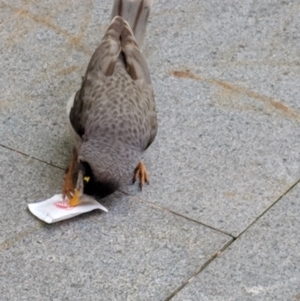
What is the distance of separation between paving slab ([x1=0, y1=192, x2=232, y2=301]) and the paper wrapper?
65mm

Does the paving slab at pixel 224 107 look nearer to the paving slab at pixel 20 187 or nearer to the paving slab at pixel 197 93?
the paving slab at pixel 197 93

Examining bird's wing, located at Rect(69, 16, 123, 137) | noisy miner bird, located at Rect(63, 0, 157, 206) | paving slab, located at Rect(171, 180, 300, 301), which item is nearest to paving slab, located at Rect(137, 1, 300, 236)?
paving slab, located at Rect(171, 180, 300, 301)

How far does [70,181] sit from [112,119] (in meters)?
0.50

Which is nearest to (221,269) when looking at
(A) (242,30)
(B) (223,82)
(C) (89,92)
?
(C) (89,92)

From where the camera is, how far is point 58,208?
5.91 meters

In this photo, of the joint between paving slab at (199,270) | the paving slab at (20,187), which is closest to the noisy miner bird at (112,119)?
the paving slab at (20,187)

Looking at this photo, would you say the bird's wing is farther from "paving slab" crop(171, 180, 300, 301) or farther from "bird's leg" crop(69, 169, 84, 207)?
"paving slab" crop(171, 180, 300, 301)

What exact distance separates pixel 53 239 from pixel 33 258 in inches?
7.8

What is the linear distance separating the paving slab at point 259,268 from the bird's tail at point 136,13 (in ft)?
5.98

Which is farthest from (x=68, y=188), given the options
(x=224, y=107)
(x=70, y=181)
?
(x=224, y=107)

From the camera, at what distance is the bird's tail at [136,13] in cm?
698

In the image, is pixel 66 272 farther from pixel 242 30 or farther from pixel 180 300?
pixel 242 30

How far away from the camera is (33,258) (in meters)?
5.64

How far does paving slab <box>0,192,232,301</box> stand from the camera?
214 inches
